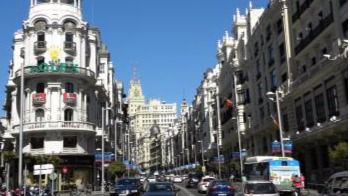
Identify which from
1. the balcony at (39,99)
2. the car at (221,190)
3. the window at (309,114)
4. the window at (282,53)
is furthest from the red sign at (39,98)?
the car at (221,190)

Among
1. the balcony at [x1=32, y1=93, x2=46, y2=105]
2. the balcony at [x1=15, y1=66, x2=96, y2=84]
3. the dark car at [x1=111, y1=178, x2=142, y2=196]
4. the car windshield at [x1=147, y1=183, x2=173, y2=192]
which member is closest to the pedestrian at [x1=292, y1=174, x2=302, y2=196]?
the car windshield at [x1=147, y1=183, x2=173, y2=192]

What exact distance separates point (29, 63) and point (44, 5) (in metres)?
7.37

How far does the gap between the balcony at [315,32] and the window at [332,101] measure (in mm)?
5312

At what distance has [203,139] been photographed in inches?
4373

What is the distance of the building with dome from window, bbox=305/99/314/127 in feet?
79.8

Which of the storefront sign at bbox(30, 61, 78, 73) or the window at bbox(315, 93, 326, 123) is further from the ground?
the storefront sign at bbox(30, 61, 78, 73)

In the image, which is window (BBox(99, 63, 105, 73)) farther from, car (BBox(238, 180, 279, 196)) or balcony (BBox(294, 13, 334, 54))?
car (BBox(238, 180, 279, 196))

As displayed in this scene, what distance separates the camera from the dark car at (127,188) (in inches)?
1517

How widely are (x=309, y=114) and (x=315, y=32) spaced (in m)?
7.11

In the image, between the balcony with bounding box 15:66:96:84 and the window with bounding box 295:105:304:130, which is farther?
the balcony with bounding box 15:66:96:84

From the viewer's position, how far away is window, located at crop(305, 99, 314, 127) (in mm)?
43312

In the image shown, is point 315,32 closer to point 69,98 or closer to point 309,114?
point 309,114

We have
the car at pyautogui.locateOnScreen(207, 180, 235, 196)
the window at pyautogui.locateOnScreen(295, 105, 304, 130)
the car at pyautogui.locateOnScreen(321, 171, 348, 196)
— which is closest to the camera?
the car at pyautogui.locateOnScreen(321, 171, 348, 196)

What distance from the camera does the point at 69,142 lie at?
194 feet
